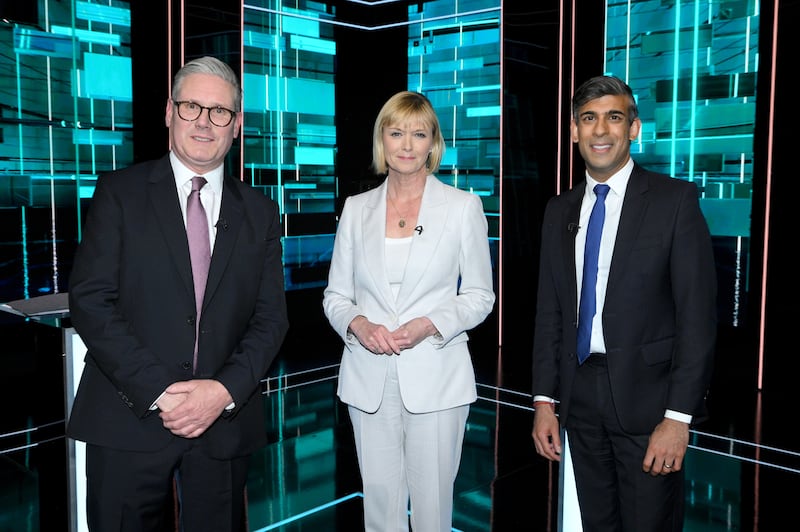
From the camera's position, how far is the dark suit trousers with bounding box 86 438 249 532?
171cm

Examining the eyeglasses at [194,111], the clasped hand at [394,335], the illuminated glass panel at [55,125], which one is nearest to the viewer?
the eyeglasses at [194,111]

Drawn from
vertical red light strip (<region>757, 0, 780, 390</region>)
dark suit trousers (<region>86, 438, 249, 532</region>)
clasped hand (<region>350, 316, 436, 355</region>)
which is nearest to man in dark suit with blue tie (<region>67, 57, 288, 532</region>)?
dark suit trousers (<region>86, 438, 249, 532</region>)

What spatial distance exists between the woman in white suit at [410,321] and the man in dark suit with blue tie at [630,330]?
0.37 m

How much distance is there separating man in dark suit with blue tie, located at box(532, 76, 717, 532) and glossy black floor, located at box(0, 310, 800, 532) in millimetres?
748

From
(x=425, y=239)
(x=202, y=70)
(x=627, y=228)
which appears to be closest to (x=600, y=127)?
(x=627, y=228)

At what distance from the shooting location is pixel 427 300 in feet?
7.27

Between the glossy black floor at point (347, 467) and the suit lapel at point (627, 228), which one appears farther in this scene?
the glossy black floor at point (347, 467)

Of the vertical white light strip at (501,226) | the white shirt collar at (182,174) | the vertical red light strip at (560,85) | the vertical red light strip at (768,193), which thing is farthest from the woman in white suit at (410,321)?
the vertical white light strip at (501,226)

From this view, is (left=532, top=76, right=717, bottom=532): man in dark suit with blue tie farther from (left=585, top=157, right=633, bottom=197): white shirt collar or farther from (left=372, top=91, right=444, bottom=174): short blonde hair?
(left=372, top=91, right=444, bottom=174): short blonde hair

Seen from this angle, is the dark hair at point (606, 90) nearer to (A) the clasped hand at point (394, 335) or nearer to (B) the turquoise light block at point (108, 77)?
(A) the clasped hand at point (394, 335)

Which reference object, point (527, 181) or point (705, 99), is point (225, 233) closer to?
point (705, 99)

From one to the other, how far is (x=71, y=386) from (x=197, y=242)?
2.54 ft

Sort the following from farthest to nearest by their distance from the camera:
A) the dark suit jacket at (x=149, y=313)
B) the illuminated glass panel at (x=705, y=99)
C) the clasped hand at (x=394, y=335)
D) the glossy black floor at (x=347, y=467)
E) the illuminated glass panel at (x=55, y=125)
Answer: the illuminated glass panel at (x=705, y=99) < the illuminated glass panel at (x=55, y=125) < the glossy black floor at (x=347, y=467) < the clasped hand at (x=394, y=335) < the dark suit jacket at (x=149, y=313)

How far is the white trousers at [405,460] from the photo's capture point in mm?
2215
